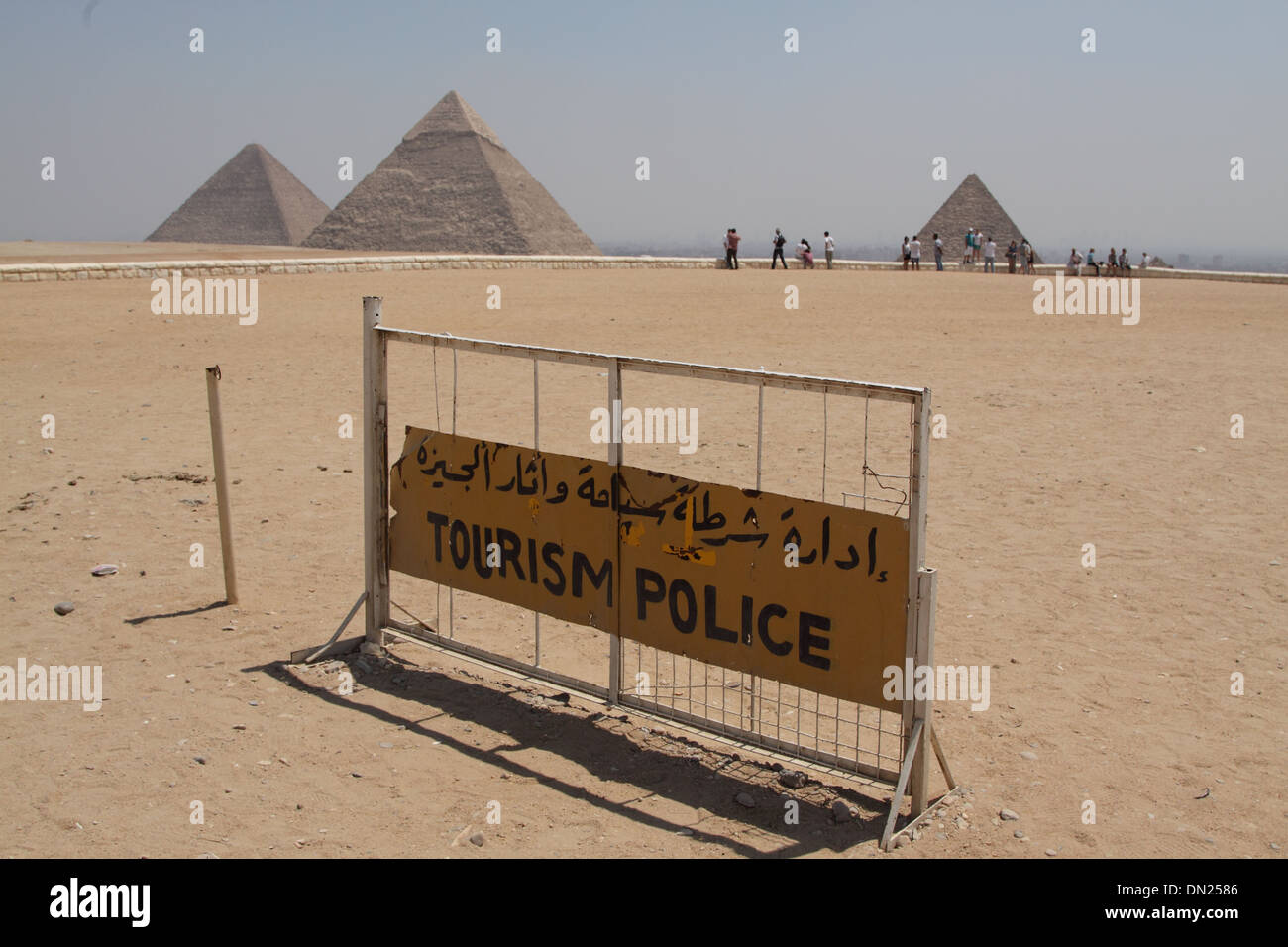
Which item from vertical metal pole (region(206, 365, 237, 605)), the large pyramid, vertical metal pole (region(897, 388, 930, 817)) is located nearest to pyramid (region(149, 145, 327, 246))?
the large pyramid

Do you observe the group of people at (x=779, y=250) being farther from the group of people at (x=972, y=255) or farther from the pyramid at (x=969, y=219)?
the pyramid at (x=969, y=219)

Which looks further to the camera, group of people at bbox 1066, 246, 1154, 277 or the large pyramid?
the large pyramid

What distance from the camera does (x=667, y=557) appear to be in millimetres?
5133

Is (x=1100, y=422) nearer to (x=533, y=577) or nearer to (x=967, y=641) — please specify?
(x=967, y=641)

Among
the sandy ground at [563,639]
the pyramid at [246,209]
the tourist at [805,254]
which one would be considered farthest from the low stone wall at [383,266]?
the pyramid at [246,209]

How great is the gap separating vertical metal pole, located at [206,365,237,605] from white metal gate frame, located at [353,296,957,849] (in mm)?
1083

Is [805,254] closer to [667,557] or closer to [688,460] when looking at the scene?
[688,460]

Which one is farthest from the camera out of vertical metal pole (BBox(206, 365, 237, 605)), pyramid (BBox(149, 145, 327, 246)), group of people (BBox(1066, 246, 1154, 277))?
pyramid (BBox(149, 145, 327, 246))

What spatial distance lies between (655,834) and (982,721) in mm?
1805

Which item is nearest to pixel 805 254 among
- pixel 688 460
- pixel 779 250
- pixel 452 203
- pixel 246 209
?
pixel 779 250

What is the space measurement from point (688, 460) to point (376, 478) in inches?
169

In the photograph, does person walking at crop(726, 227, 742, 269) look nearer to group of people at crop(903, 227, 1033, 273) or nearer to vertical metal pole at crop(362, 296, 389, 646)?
group of people at crop(903, 227, 1033, 273)

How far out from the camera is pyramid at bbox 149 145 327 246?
97.1 metres
